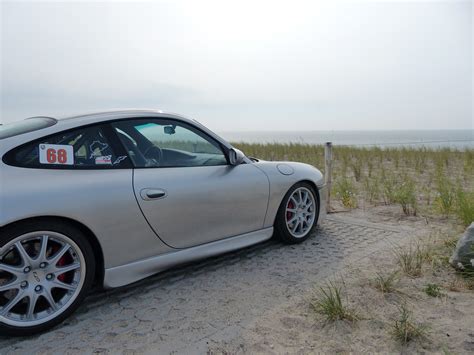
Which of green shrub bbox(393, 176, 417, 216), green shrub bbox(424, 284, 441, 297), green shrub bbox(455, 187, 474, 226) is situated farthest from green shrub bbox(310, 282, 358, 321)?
green shrub bbox(393, 176, 417, 216)

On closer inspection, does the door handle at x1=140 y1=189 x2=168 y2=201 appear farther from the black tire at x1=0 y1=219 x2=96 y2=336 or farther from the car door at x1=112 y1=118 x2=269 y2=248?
the black tire at x1=0 y1=219 x2=96 y2=336

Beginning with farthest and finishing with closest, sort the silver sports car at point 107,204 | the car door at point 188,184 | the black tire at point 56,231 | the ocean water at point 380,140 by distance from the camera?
1. the ocean water at point 380,140
2. the car door at point 188,184
3. the silver sports car at point 107,204
4. the black tire at point 56,231

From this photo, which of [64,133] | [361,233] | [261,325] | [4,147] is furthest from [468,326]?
[4,147]

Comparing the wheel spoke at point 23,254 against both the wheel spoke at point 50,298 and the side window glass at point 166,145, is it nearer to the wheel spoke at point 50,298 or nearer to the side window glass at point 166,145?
the wheel spoke at point 50,298

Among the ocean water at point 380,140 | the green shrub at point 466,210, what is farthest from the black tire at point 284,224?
the ocean water at point 380,140

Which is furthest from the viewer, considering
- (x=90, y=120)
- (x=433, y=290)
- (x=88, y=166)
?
(x=433, y=290)

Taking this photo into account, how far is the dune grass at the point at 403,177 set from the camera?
17.6ft

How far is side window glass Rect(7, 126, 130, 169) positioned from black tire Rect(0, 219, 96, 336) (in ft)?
1.27

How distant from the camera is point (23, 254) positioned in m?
2.26

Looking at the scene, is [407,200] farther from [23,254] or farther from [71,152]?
[23,254]

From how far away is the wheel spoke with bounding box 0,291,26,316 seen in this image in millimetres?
2262

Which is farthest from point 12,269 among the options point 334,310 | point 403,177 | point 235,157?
point 403,177

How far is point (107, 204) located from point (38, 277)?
60 cm

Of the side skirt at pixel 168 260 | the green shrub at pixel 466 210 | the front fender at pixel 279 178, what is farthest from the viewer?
the green shrub at pixel 466 210
